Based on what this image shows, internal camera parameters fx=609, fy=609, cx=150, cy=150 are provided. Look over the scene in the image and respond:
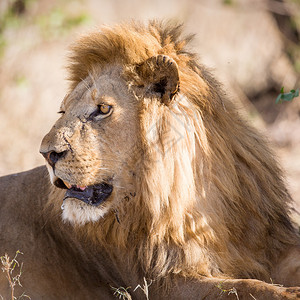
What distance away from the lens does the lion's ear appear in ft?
11.8

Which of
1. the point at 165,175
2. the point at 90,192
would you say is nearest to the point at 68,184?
the point at 90,192

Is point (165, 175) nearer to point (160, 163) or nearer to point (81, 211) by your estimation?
point (160, 163)

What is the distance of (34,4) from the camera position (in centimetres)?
1041

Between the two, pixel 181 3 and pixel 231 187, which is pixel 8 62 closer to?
pixel 181 3

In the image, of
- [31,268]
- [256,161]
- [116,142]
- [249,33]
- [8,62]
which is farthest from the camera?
[249,33]

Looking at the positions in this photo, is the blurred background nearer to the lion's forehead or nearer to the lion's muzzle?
the lion's forehead

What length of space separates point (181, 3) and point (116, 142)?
723 centimetres

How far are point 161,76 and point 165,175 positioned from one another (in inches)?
23.4

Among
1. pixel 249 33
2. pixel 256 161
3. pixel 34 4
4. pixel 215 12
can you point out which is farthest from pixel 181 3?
pixel 256 161

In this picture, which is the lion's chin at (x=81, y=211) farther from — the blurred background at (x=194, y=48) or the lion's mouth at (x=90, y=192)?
the blurred background at (x=194, y=48)

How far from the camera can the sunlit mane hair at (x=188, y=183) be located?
12.1 ft

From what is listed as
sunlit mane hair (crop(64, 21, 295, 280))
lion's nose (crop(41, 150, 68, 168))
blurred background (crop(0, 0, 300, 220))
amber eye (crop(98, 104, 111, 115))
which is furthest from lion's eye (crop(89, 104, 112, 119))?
blurred background (crop(0, 0, 300, 220))

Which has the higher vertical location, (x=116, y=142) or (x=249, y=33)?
(x=116, y=142)

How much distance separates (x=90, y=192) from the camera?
3709 mm
